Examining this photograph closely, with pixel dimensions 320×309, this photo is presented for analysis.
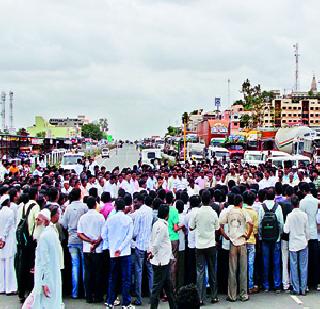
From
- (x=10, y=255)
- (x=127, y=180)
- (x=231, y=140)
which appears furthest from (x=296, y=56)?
(x=10, y=255)

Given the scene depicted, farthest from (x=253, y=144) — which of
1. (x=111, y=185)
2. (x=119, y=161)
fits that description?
(x=111, y=185)

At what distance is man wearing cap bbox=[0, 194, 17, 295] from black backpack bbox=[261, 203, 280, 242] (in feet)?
15.4

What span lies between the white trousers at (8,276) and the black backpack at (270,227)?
483cm

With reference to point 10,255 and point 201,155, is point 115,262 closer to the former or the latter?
point 10,255

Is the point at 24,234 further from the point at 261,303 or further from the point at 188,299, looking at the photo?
the point at 188,299

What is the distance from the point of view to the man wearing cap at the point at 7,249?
1020cm

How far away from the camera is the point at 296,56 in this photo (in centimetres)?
11038

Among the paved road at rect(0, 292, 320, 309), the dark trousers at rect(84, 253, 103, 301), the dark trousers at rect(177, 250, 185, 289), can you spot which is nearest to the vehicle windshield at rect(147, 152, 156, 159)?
the dark trousers at rect(177, 250, 185, 289)

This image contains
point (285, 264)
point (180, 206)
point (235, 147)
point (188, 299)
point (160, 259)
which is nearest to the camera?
point (188, 299)

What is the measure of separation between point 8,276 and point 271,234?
5070mm

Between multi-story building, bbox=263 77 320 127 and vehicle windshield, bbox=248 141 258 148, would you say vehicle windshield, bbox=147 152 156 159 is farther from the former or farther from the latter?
multi-story building, bbox=263 77 320 127

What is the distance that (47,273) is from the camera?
7176mm

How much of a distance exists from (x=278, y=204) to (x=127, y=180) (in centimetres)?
727

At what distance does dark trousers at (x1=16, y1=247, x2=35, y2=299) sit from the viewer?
9.57 meters
